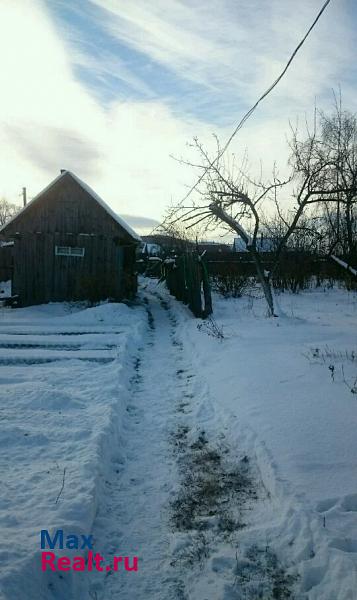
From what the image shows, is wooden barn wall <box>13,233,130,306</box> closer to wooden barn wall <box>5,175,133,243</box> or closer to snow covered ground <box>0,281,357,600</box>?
wooden barn wall <box>5,175,133,243</box>

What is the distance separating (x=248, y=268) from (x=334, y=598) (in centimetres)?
1704

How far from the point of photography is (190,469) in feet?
12.6

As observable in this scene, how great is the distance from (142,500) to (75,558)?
0.83m

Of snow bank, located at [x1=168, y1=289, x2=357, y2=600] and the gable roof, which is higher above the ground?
the gable roof

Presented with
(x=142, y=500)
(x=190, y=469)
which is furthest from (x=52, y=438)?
(x=190, y=469)

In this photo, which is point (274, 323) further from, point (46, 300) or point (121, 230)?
point (46, 300)

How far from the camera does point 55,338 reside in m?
9.48

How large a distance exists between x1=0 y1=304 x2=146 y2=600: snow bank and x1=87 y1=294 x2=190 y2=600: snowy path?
0.50 feet

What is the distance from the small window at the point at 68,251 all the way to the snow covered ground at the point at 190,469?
791 centimetres

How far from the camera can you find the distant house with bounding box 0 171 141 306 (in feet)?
48.6

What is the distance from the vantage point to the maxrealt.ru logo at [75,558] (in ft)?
8.30

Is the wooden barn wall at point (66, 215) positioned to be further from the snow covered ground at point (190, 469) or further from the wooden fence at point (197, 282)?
the snow covered ground at point (190, 469)

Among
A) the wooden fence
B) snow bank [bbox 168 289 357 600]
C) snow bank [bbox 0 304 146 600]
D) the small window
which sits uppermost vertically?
the small window

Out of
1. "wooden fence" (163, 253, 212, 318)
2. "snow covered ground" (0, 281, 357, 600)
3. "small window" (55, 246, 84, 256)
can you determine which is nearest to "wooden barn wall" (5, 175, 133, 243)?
"small window" (55, 246, 84, 256)
